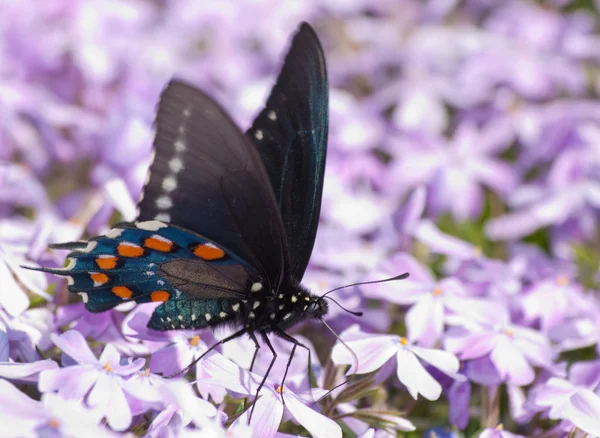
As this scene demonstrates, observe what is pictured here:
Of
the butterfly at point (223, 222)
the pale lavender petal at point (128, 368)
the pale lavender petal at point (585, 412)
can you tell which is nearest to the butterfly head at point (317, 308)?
the butterfly at point (223, 222)

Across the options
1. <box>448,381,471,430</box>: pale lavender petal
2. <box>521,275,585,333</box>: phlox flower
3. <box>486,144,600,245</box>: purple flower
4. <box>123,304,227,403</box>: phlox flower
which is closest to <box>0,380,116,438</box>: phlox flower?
<box>123,304,227,403</box>: phlox flower

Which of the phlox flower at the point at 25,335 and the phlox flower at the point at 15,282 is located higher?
the phlox flower at the point at 15,282

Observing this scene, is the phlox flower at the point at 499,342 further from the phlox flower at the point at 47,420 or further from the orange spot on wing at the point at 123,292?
the phlox flower at the point at 47,420

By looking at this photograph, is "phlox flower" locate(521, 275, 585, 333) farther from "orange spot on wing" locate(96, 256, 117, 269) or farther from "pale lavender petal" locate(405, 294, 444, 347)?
"orange spot on wing" locate(96, 256, 117, 269)

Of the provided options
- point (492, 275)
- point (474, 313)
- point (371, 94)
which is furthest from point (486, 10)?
point (474, 313)

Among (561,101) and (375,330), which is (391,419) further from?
(561,101)

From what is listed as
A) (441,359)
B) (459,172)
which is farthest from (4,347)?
(459,172)
